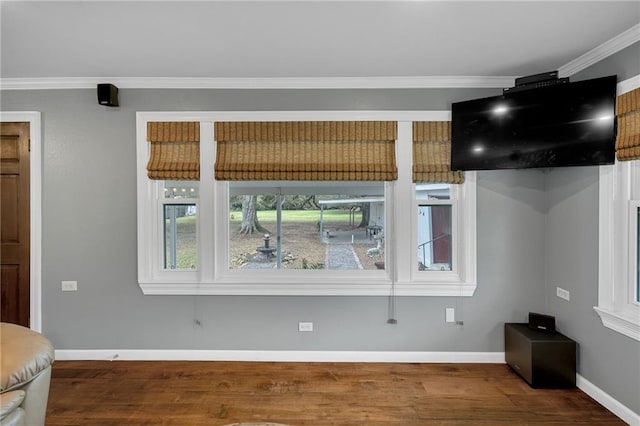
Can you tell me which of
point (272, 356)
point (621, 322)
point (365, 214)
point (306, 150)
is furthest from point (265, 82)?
point (621, 322)

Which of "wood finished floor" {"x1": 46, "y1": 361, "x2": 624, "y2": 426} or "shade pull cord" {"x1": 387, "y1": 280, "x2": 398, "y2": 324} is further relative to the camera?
"shade pull cord" {"x1": 387, "y1": 280, "x2": 398, "y2": 324}

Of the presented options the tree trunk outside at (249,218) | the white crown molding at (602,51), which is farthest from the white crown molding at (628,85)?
the tree trunk outside at (249,218)

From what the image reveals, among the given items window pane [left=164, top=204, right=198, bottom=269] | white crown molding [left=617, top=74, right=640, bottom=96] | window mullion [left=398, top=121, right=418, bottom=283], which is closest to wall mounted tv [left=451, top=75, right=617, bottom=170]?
white crown molding [left=617, top=74, right=640, bottom=96]

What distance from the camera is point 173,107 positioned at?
2.95 meters

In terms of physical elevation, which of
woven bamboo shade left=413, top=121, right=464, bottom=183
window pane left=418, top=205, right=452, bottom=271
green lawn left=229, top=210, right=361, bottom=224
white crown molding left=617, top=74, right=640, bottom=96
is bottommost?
window pane left=418, top=205, right=452, bottom=271

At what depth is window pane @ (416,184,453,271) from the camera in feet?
9.93

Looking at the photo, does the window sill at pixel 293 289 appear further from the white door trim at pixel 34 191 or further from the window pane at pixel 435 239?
the white door trim at pixel 34 191

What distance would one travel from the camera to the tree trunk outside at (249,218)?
3104 millimetres

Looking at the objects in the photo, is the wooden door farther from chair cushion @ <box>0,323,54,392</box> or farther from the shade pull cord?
the shade pull cord

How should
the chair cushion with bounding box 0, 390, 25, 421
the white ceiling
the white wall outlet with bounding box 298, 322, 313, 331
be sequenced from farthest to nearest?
1. the white wall outlet with bounding box 298, 322, 313, 331
2. the white ceiling
3. the chair cushion with bounding box 0, 390, 25, 421

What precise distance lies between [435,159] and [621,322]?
5.77ft

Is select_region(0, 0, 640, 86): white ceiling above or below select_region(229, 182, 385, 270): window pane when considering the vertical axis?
above

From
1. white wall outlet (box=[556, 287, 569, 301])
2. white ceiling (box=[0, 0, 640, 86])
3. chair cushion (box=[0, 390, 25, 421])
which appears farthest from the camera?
white wall outlet (box=[556, 287, 569, 301])

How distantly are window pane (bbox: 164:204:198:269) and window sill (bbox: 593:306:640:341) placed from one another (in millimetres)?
3353
